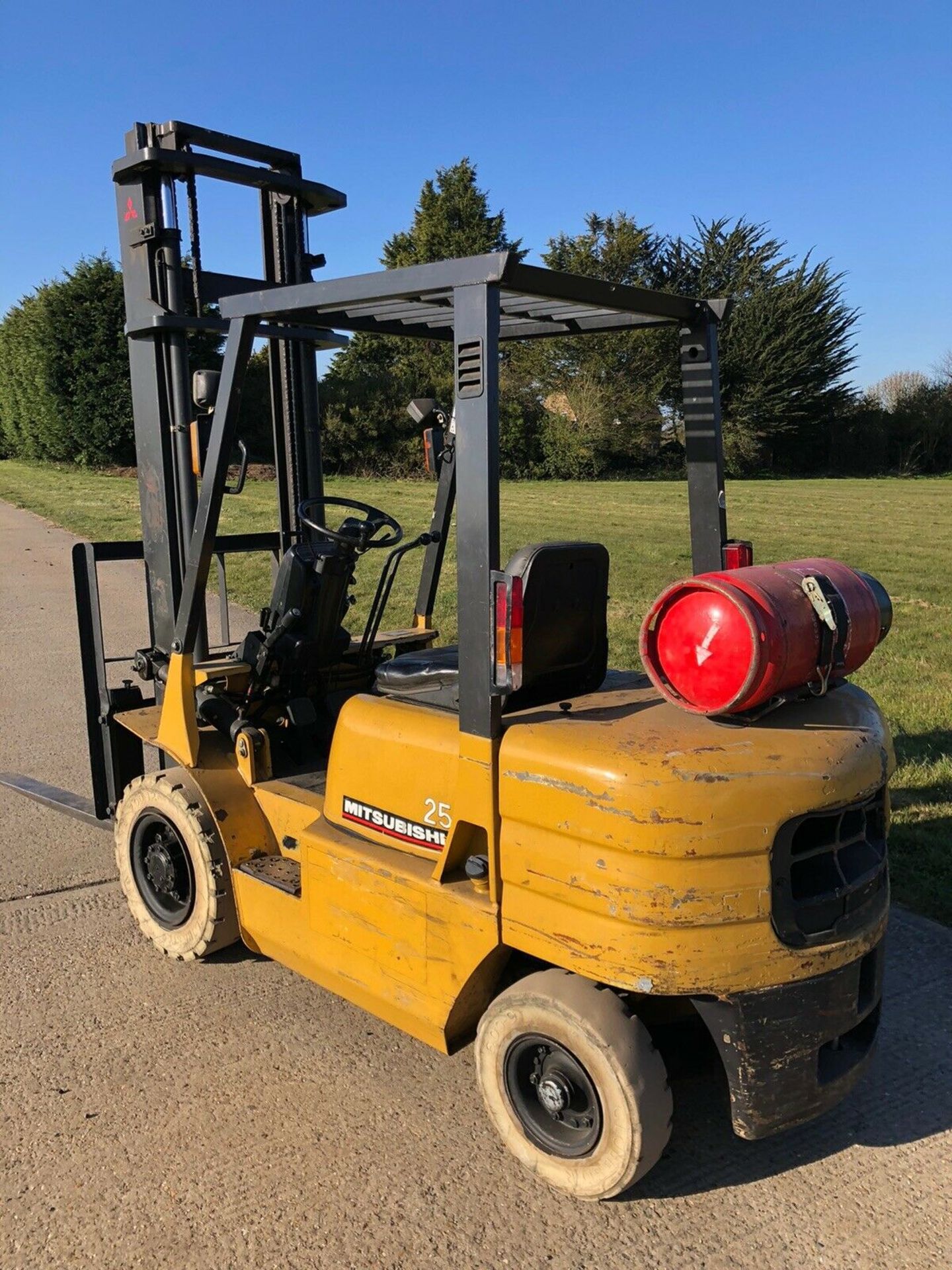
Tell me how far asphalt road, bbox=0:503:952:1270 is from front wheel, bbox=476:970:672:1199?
0.11 metres

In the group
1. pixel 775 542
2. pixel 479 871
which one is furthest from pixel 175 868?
pixel 775 542

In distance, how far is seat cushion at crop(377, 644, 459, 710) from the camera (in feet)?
10.5

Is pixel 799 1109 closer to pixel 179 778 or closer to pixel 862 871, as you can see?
pixel 862 871

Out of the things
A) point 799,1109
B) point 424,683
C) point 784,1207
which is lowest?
point 784,1207

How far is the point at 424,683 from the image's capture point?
10.9ft

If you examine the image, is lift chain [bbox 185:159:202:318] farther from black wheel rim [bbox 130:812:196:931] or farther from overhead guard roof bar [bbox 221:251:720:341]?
black wheel rim [bbox 130:812:196:931]

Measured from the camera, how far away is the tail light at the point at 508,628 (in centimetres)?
261

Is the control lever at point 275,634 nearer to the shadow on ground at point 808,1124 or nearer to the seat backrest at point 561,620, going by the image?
the seat backrest at point 561,620

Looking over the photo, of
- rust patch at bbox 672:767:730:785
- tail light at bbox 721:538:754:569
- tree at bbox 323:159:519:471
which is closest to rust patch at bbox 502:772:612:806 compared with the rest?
rust patch at bbox 672:767:730:785

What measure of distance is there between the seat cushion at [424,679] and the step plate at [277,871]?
0.75 meters

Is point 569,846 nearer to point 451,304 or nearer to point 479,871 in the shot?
point 479,871

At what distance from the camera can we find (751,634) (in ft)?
8.16

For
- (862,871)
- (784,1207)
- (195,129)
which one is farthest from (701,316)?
(784,1207)

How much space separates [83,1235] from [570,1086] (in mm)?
1319
